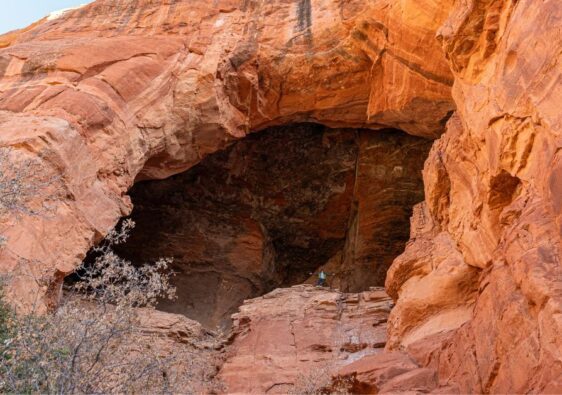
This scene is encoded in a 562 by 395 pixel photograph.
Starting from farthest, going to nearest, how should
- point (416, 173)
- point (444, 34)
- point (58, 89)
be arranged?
1. point (416, 173)
2. point (58, 89)
3. point (444, 34)

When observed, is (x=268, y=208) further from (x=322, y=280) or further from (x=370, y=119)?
(x=370, y=119)

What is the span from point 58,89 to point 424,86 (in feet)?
22.2

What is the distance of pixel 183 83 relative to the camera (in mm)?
14094

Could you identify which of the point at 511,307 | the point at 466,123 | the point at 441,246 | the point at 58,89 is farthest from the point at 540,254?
the point at 58,89

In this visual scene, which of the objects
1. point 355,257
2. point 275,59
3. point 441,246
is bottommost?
point 355,257

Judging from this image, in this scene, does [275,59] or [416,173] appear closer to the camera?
[275,59]

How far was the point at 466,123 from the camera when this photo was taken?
967 cm

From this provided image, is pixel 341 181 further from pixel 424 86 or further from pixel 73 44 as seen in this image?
pixel 73 44

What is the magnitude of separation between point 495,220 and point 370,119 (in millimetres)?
6551

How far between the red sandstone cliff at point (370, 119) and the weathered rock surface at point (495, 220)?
3 centimetres

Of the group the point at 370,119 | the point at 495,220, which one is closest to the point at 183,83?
the point at 370,119

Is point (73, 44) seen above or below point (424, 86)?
above

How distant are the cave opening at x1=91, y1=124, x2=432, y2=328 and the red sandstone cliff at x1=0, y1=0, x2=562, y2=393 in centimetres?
177

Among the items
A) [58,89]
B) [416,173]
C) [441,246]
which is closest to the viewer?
[441,246]
